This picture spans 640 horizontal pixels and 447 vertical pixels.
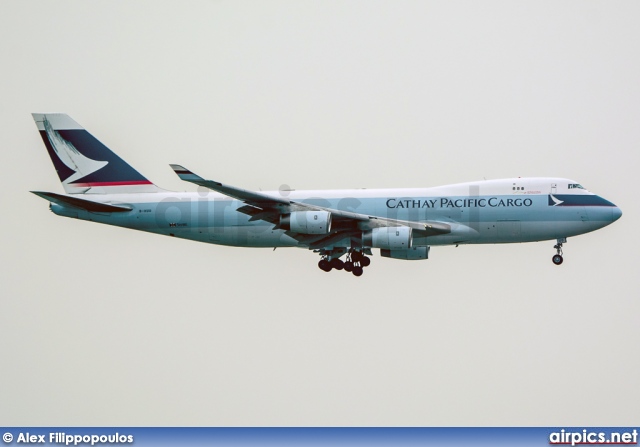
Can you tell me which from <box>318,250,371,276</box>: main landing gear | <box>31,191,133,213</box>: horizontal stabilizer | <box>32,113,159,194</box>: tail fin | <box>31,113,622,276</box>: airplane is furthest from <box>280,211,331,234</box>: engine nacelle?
<box>31,191,133,213</box>: horizontal stabilizer

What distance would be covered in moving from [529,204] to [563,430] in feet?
45.1

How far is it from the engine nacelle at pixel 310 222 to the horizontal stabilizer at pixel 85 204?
11.2 metres

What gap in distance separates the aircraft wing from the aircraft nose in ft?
28.4

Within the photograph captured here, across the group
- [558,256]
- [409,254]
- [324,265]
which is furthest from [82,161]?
[558,256]

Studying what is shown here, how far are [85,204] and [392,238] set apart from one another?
17.5 m

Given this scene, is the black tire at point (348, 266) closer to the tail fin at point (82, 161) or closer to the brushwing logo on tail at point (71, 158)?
the tail fin at point (82, 161)

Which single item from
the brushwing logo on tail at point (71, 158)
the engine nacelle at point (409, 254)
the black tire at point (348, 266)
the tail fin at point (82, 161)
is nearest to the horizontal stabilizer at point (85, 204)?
the tail fin at point (82, 161)

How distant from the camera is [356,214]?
63.3m

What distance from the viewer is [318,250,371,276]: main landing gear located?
219 ft

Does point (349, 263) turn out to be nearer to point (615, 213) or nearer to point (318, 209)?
point (318, 209)

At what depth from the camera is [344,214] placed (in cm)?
6312

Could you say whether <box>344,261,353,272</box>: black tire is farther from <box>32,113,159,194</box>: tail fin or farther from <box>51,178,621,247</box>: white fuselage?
<box>32,113,159,194</box>: tail fin

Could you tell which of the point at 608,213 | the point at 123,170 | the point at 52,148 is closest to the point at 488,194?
the point at 608,213

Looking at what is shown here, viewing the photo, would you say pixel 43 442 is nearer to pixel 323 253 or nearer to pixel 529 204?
pixel 323 253
